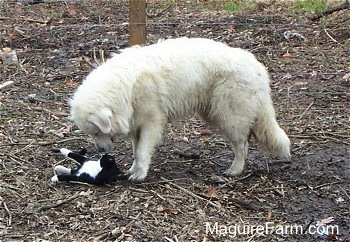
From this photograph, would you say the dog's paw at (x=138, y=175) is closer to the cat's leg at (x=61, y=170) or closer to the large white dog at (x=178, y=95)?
the large white dog at (x=178, y=95)

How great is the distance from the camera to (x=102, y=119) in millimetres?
5773

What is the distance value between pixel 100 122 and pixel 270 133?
1746 mm

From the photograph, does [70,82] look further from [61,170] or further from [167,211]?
[167,211]

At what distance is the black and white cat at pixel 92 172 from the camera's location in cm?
598

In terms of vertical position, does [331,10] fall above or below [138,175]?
above

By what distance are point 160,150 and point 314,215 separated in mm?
2227

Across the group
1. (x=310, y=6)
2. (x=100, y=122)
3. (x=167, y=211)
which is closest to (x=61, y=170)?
(x=100, y=122)

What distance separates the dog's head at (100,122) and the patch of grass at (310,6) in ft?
26.2

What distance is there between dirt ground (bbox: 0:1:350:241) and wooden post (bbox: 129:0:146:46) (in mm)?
1123

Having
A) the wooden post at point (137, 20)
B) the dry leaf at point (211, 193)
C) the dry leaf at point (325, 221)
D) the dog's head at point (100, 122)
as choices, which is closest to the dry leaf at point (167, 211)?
the dry leaf at point (211, 193)

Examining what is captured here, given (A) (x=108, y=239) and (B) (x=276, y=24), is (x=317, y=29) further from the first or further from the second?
(A) (x=108, y=239)

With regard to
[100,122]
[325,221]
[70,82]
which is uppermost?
[100,122]

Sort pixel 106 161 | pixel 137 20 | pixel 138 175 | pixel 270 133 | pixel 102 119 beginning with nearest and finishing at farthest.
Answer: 1. pixel 102 119
2. pixel 106 161
3. pixel 138 175
4. pixel 270 133
5. pixel 137 20

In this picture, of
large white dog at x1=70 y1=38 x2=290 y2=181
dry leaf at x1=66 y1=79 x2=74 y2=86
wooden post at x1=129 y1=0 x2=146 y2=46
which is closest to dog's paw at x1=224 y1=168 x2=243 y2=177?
large white dog at x1=70 y1=38 x2=290 y2=181
